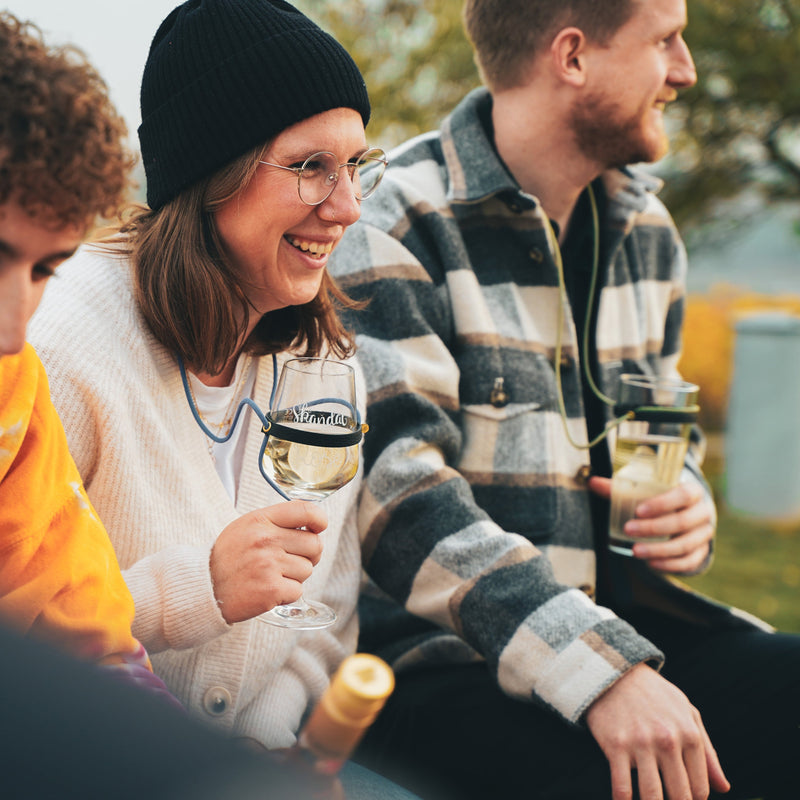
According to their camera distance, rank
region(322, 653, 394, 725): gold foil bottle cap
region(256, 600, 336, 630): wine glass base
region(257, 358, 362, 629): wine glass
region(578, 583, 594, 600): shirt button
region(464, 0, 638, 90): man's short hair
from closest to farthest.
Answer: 1. region(322, 653, 394, 725): gold foil bottle cap
2. region(257, 358, 362, 629): wine glass
3. region(256, 600, 336, 630): wine glass base
4. region(578, 583, 594, 600): shirt button
5. region(464, 0, 638, 90): man's short hair

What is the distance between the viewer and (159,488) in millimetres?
1768

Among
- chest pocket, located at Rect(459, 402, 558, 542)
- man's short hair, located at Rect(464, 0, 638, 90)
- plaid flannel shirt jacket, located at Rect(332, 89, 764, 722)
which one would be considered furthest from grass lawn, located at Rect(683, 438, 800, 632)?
man's short hair, located at Rect(464, 0, 638, 90)

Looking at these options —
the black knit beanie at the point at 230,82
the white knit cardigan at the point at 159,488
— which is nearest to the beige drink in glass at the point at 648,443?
the white knit cardigan at the point at 159,488

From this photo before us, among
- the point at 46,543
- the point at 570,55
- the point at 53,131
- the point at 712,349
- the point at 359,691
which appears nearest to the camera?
the point at 359,691

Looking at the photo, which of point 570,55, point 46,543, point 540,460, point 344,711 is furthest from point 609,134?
point 344,711

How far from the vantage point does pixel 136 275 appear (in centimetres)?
182

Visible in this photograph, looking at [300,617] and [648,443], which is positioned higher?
[648,443]

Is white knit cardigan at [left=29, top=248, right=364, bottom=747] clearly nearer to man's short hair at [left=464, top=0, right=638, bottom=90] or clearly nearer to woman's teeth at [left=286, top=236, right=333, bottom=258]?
woman's teeth at [left=286, top=236, right=333, bottom=258]

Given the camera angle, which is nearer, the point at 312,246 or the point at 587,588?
the point at 312,246


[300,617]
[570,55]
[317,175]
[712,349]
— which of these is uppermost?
[570,55]

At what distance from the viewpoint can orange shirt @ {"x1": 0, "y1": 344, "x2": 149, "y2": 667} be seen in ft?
4.28

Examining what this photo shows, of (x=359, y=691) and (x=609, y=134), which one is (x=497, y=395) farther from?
(x=359, y=691)

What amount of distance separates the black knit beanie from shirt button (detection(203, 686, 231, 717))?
0.96 metres

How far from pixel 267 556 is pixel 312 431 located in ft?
0.72
